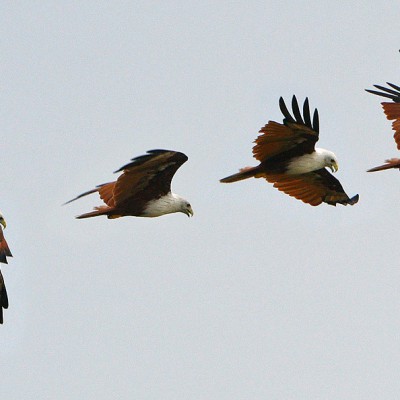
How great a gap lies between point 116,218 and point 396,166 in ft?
17.9

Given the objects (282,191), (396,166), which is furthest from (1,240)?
(396,166)

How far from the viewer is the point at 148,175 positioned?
23.1 metres

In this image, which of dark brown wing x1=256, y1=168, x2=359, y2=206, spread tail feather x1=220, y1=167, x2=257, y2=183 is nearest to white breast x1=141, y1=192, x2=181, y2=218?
spread tail feather x1=220, y1=167, x2=257, y2=183

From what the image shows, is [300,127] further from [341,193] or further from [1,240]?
[1,240]

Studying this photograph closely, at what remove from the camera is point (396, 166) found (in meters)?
25.7

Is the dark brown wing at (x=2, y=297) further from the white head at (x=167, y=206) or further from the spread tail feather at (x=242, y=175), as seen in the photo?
the spread tail feather at (x=242, y=175)

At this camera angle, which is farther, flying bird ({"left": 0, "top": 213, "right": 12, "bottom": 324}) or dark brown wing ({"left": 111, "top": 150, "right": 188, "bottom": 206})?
flying bird ({"left": 0, "top": 213, "right": 12, "bottom": 324})

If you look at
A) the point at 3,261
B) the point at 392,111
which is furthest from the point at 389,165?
the point at 3,261

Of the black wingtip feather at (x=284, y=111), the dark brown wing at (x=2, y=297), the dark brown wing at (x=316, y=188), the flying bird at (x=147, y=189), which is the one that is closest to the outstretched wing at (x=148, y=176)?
the flying bird at (x=147, y=189)

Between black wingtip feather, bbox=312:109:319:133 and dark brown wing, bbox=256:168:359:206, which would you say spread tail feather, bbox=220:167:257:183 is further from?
dark brown wing, bbox=256:168:359:206

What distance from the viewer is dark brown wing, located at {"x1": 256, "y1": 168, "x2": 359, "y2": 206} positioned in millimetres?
26438

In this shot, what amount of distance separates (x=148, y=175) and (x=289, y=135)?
255 centimetres

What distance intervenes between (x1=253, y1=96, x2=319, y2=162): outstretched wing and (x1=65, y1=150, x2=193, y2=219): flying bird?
1561 millimetres

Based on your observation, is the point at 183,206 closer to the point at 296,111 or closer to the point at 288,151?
the point at 288,151
